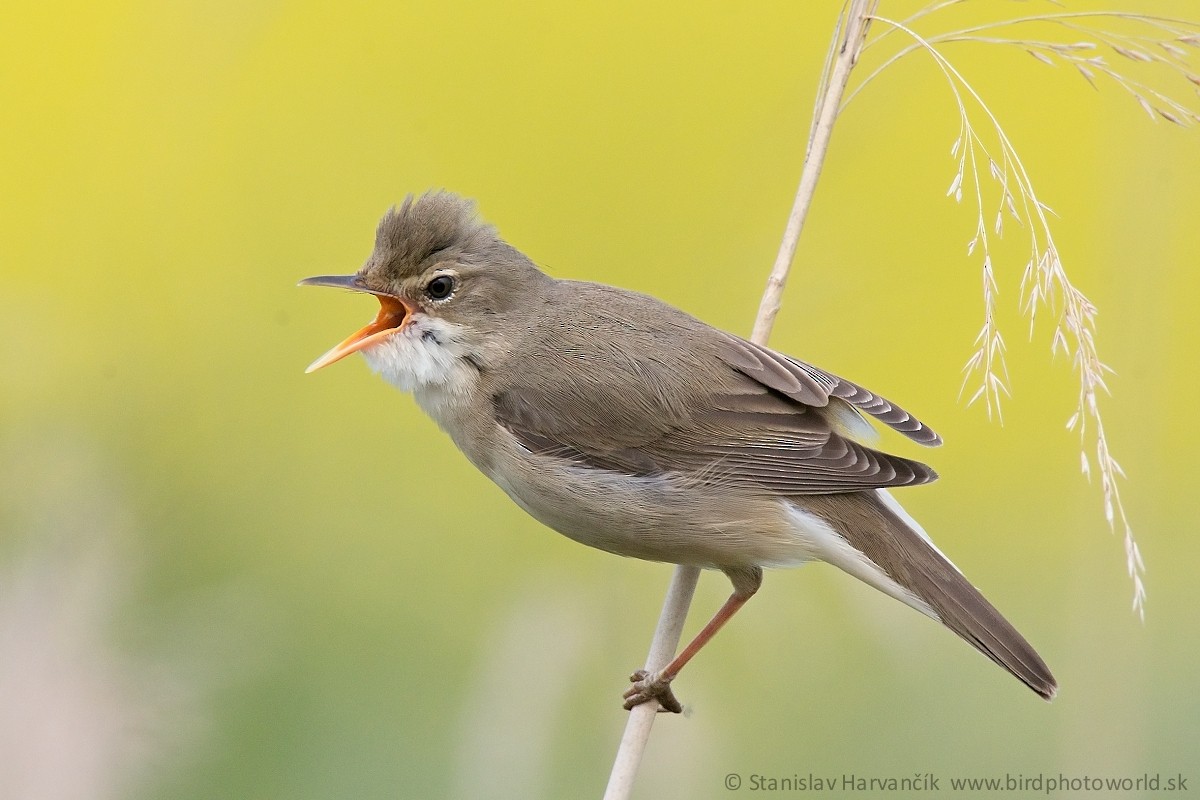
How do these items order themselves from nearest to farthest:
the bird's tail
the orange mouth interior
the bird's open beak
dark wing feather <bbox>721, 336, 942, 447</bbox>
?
1. the bird's tail
2. the bird's open beak
3. the orange mouth interior
4. dark wing feather <bbox>721, 336, 942, 447</bbox>

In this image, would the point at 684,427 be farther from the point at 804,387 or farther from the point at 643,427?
the point at 804,387

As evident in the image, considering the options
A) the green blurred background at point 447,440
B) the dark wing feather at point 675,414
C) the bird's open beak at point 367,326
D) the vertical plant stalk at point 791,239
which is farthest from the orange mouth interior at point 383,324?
the vertical plant stalk at point 791,239

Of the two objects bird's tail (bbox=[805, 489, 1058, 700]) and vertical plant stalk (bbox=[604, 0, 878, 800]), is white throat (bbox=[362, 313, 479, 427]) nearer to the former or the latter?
vertical plant stalk (bbox=[604, 0, 878, 800])

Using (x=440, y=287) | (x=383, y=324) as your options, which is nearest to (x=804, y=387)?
(x=440, y=287)

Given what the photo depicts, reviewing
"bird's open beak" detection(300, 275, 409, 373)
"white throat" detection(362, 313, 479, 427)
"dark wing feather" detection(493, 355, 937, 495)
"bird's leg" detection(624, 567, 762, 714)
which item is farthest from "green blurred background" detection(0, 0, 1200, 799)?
"bird's open beak" detection(300, 275, 409, 373)

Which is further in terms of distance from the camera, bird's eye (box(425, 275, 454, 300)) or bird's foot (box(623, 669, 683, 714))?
bird's eye (box(425, 275, 454, 300))

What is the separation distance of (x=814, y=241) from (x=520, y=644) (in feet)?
6.33

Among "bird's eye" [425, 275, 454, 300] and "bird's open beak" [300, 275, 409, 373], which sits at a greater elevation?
"bird's eye" [425, 275, 454, 300]

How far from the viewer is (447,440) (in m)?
4.34

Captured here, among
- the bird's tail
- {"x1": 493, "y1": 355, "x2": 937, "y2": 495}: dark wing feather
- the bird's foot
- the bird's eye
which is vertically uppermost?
the bird's eye

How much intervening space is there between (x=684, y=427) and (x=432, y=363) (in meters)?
0.62

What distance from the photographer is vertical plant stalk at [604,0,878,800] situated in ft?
8.94

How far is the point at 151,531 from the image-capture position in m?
3.23

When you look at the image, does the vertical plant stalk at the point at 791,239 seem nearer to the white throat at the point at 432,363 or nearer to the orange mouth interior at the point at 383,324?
the white throat at the point at 432,363
